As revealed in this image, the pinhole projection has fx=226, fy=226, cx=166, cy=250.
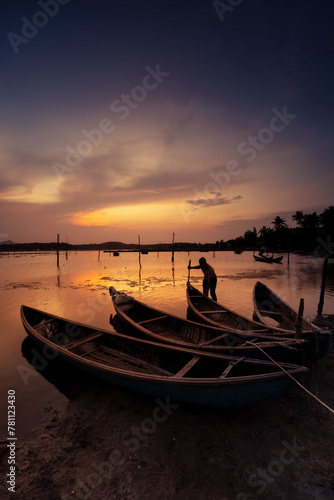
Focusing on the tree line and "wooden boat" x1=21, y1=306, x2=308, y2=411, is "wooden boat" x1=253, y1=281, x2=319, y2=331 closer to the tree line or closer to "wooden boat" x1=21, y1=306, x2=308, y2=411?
"wooden boat" x1=21, y1=306, x2=308, y2=411

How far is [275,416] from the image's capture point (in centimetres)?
448

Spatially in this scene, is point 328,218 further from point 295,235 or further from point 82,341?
point 82,341

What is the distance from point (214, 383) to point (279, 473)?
144cm

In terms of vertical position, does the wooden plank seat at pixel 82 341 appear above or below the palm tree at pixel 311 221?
below

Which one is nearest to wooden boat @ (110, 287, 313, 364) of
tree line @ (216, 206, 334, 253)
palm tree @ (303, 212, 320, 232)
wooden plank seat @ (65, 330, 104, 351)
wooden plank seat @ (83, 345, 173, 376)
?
wooden plank seat @ (83, 345, 173, 376)

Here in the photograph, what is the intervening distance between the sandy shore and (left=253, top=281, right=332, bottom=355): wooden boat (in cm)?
112

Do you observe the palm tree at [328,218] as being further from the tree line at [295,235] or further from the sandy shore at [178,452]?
the sandy shore at [178,452]

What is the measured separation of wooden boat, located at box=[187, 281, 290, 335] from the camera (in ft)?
23.9

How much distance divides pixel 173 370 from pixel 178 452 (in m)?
1.87

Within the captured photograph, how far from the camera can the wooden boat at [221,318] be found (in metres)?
7.27

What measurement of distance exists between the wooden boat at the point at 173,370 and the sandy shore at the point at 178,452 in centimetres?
57

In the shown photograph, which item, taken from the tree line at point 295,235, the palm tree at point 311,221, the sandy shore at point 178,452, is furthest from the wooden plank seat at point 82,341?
the palm tree at point 311,221

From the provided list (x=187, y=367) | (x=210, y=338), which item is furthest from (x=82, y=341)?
(x=210, y=338)

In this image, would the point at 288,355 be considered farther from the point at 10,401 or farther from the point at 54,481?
the point at 10,401
